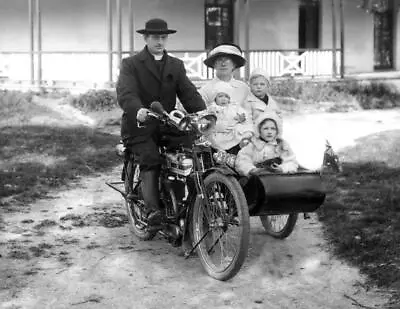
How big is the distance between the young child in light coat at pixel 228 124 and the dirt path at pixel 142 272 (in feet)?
3.10

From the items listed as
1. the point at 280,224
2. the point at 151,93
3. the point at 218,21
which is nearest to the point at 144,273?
the point at 151,93

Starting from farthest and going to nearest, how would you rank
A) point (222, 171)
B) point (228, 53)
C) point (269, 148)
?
point (228, 53), point (269, 148), point (222, 171)

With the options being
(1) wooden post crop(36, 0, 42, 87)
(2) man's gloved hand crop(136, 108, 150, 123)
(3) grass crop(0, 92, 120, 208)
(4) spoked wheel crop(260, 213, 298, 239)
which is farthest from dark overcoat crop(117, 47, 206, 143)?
(1) wooden post crop(36, 0, 42, 87)

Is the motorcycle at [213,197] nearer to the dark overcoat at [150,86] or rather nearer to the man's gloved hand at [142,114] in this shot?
the man's gloved hand at [142,114]

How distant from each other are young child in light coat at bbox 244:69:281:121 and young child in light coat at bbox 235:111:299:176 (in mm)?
414

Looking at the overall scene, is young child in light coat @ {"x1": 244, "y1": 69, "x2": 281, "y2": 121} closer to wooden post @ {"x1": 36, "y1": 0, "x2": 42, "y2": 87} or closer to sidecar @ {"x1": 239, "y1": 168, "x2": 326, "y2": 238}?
sidecar @ {"x1": 239, "y1": 168, "x2": 326, "y2": 238}

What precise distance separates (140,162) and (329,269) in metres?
1.77

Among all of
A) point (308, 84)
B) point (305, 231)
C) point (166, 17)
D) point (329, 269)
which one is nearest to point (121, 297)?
point (329, 269)

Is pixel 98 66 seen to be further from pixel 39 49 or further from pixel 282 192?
pixel 282 192

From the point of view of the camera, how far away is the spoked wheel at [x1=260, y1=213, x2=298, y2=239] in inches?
274

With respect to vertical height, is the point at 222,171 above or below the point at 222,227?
above

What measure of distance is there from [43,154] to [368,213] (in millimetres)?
5789

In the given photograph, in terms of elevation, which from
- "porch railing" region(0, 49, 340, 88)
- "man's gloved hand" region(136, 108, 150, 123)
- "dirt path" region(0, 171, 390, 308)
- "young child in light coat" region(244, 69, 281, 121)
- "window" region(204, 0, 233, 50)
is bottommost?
"dirt path" region(0, 171, 390, 308)

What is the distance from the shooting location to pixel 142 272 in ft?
20.0
